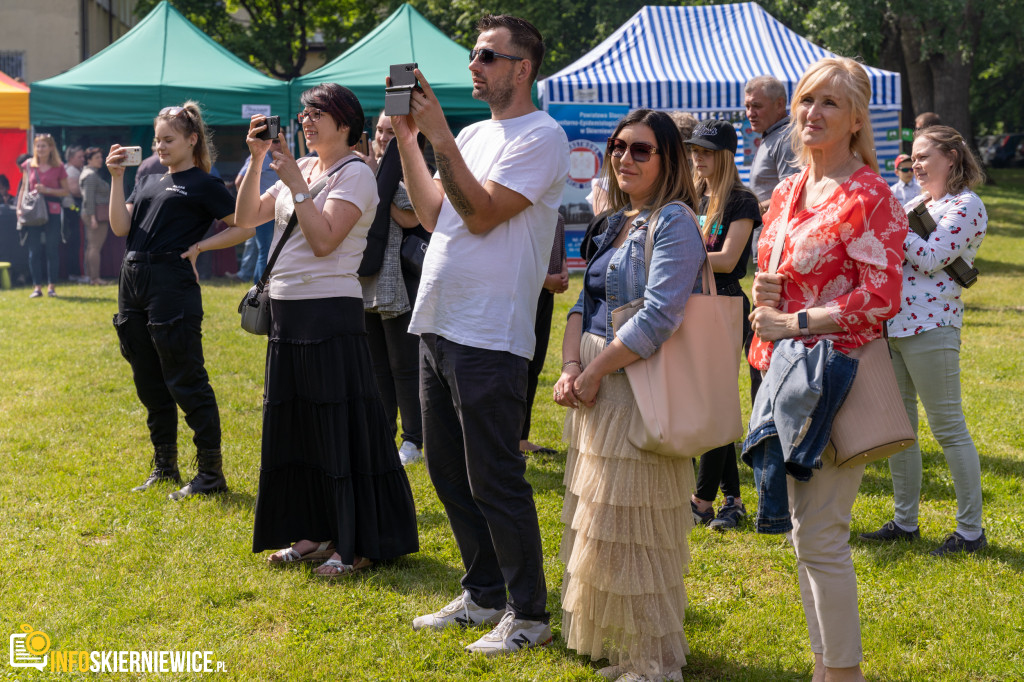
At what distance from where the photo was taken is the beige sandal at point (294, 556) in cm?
459

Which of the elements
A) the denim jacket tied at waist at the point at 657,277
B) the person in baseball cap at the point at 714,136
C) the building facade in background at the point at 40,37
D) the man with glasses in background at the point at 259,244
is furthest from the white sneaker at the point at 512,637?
the building facade in background at the point at 40,37

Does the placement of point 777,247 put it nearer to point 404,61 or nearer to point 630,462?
point 630,462

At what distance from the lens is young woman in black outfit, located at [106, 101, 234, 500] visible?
5.38 m

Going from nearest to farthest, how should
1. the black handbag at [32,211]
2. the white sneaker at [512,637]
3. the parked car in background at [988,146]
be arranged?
the white sneaker at [512,637] → the black handbag at [32,211] → the parked car in background at [988,146]

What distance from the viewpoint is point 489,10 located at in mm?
29859

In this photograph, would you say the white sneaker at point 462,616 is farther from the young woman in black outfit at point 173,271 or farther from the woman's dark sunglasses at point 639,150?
the young woman in black outfit at point 173,271

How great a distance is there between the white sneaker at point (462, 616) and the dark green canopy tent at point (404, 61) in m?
11.5

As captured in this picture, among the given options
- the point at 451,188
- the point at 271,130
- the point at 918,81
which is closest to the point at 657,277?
Result: the point at 451,188

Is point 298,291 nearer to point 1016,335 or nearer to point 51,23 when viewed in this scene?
point 1016,335

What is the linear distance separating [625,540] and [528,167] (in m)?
1.29

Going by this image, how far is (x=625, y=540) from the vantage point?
328cm

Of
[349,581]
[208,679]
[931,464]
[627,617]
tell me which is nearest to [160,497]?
[349,581]

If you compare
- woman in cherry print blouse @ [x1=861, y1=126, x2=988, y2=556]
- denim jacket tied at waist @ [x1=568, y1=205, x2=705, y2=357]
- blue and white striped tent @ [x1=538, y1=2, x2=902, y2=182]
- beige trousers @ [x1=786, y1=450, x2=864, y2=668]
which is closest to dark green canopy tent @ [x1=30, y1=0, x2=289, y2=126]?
blue and white striped tent @ [x1=538, y1=2, x2=902, y2=182]

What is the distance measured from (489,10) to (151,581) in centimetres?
2780
